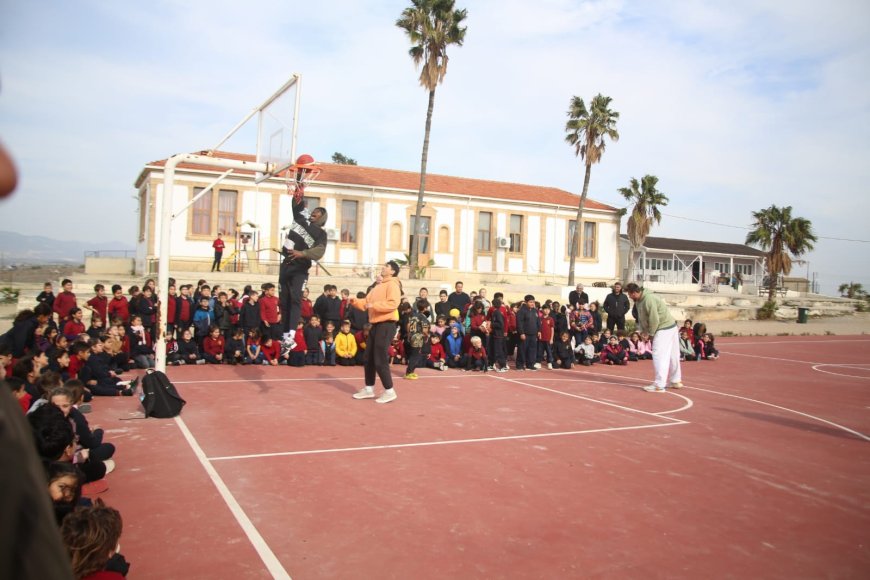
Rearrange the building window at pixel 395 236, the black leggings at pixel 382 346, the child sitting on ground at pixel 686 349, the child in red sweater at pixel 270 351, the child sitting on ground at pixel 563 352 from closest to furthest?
the black leggings at pixel 382 346, the child in red sweater at pixel 270 351, the child sitting on ground at pixel 563 352, the child sitting on ground at pixel 686 349, the building window at pixel 395 236

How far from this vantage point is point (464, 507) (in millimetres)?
5582

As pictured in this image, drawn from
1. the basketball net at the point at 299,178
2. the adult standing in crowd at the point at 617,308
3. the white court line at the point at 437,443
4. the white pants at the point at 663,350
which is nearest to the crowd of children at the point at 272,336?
the adult standing in crowd at the point at 617,308

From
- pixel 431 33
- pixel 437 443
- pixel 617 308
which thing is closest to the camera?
pixel 437 443

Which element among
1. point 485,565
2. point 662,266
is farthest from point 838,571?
point 662,266

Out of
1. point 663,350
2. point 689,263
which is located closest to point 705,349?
point 663,350

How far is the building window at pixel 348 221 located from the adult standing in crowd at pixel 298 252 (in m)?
26.9

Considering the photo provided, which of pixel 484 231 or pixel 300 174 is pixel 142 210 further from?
pixel 300 174

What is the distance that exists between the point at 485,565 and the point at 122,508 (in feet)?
9.91

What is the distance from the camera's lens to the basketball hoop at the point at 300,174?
901 centimetres

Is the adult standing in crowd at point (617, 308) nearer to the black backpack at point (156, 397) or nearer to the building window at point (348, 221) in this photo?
the black backpack at point (156, 397)

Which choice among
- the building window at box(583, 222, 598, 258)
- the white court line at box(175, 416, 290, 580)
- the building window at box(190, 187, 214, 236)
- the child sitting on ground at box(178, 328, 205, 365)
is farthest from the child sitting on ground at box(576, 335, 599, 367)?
the building window at box(583, 222, 598, 258)

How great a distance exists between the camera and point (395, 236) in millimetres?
36750

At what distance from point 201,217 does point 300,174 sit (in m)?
25.1

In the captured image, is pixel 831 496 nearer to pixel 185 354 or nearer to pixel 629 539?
pixel 629 539
